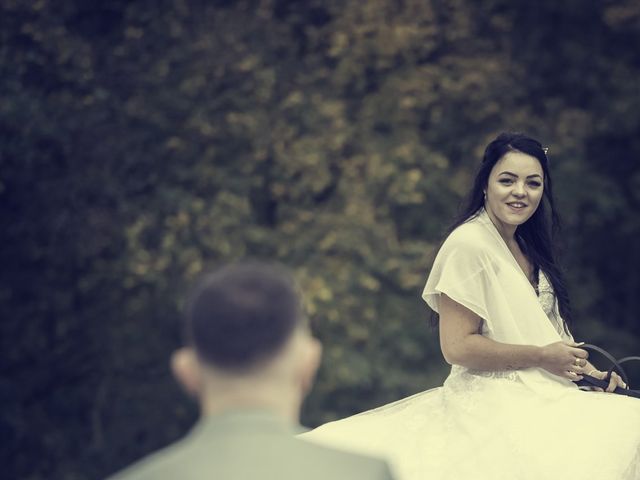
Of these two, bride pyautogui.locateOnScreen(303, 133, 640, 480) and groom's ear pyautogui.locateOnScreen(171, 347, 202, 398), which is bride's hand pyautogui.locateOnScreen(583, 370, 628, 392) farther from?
groom's ear pyautogui.locateOnScreen(171, 347, 202, 398)

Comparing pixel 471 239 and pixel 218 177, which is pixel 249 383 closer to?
pixel 471 239

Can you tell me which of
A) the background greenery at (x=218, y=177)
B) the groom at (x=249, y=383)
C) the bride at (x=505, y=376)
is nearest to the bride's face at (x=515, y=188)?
the bride at (x=505, y=376)

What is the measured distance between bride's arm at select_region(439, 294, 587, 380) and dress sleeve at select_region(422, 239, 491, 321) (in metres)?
0.05

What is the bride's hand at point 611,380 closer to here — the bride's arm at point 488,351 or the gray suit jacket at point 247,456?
the bride's arm at point 488,351

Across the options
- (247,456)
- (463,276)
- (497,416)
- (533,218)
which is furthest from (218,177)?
(247,456)

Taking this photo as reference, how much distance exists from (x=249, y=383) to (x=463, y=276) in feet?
8.13

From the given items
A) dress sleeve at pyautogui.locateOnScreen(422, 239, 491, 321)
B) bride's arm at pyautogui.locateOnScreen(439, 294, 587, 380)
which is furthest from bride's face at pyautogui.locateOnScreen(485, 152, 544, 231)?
Result: bride's arm at pyautogui.locateOnScreen(439, 294, 587, 380)

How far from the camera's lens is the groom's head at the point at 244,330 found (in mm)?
1731

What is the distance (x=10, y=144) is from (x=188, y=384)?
10168 mm

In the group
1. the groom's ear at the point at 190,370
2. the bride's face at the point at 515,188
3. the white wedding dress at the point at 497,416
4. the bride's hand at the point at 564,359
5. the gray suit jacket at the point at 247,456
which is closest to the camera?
the gray suit jacket at the point at 247,456

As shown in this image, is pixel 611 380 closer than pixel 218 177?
Yes

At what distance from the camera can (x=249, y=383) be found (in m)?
1.74

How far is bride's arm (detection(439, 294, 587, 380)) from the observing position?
402 centimetres

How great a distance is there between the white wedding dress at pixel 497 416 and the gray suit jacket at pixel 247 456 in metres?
1.97
